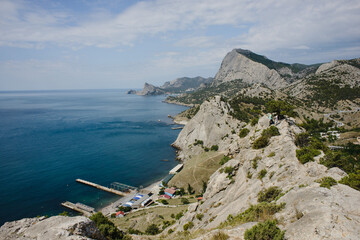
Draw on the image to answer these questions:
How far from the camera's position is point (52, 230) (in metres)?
11.5

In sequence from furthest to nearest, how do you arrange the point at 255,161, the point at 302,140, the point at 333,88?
1. the point at 333,88
2. the point at 302,140
3. the point at 255,161

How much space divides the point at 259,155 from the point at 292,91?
462 ft

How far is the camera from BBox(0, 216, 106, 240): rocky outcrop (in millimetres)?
11227

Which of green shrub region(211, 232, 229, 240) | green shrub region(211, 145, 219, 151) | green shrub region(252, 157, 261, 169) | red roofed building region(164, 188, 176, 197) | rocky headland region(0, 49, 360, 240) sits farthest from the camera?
green shrub region(211, 145, 219, 151)

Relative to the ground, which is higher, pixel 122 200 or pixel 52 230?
pixel 52 230

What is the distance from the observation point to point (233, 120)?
9556 cm

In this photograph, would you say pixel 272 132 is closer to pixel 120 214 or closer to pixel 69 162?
pixel 120 214

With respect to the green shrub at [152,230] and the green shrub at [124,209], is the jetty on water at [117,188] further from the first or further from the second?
the green shrub at [152,230]

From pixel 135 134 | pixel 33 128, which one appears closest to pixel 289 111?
pixel 135 134

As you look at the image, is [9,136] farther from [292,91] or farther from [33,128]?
[292,91]

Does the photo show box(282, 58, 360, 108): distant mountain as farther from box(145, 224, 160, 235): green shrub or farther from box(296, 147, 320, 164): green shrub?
box(145, 224, 160, 235): green shrub

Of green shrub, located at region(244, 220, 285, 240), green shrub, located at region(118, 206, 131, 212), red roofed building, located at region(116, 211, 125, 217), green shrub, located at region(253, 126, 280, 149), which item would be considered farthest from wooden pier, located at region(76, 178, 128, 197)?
green shrub, located at region(244, 220, 285, 240)

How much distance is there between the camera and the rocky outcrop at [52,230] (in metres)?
11.2

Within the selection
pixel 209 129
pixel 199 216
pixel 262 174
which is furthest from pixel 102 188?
pixel 262 174
